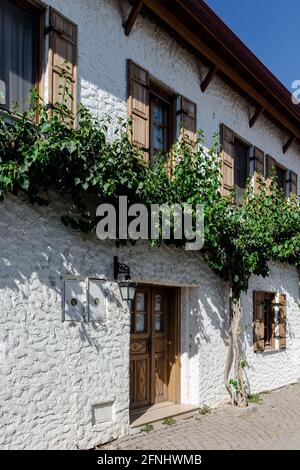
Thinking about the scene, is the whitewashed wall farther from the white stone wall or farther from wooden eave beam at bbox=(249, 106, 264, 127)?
wooden eave beam at bbox=(249, 106, 264, 127)

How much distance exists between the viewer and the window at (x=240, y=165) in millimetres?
10469

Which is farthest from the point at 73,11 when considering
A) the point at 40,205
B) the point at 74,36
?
the point at 40,205

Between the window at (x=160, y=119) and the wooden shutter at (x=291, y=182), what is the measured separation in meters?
5.11

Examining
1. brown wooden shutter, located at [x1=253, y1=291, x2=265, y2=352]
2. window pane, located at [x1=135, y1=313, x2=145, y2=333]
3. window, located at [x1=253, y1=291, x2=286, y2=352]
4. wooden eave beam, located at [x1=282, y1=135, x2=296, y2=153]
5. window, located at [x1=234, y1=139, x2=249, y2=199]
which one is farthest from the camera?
wooden eave beam, located at [x1=282, y1=135, x2=296, y2=153]

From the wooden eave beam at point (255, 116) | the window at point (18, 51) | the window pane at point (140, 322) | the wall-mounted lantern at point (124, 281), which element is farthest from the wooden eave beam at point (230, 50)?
the window pane at point (140, 322)

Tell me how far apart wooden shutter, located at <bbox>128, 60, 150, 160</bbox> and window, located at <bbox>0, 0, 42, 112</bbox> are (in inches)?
62.3

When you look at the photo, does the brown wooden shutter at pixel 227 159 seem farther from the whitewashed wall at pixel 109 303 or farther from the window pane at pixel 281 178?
the window pane at pixel 281 178

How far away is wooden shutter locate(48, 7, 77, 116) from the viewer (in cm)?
607

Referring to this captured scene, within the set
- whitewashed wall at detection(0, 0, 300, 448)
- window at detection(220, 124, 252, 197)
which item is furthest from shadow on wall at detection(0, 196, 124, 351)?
window at detection(220, 124, 252, 197)

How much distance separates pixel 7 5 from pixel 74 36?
2.93ft

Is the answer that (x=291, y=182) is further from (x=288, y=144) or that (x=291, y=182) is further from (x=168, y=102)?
(x=168, y=102)

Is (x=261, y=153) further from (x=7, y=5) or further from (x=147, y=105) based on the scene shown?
(x=7, y=5)

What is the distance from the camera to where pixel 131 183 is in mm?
6270

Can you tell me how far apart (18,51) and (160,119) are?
2967 millimetres
